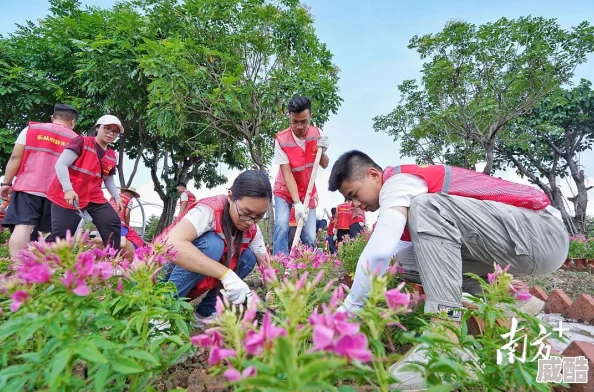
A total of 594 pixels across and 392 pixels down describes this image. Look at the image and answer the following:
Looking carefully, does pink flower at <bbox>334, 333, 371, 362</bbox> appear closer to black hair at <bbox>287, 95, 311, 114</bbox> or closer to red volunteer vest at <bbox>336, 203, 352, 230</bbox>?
black hair at <bbox>287, 95, 311, 114</bbox>

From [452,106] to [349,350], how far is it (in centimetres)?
1496

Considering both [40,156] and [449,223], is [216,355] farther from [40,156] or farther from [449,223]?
[40,156]

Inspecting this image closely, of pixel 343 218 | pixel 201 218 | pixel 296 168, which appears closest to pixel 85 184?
pixel 201 218

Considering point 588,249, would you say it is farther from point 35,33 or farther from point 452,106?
point 35,33

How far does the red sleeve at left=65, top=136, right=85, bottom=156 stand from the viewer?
3.48 meters

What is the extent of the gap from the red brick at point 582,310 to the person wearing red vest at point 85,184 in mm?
3712

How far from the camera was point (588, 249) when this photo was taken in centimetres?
680

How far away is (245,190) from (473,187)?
52.3 inches

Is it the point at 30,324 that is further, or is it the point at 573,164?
the point at 573,164

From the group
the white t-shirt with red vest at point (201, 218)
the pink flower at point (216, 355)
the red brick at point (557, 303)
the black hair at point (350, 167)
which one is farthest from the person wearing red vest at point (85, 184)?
the red brick at point (557, 303)

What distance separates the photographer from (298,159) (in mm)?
3965

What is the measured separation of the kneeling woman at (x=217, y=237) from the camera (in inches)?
84.9

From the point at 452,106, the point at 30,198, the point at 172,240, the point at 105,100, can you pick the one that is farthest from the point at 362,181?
the point at 452,106

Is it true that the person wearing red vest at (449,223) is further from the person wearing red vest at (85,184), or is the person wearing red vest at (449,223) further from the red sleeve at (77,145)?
the red sleeve at (77,145)
